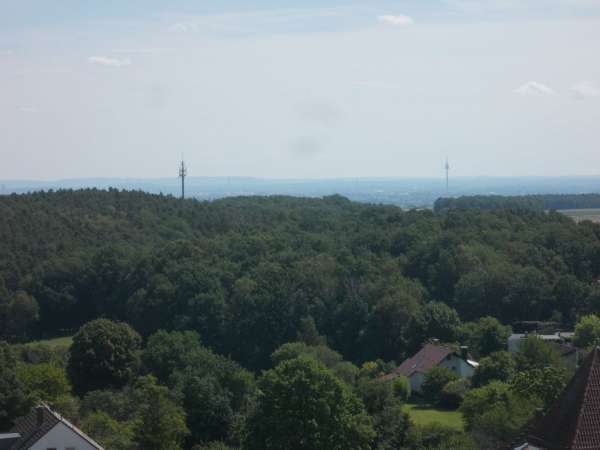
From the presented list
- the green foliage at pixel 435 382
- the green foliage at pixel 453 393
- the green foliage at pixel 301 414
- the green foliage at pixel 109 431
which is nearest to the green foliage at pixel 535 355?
the green foliage at pixel 453 393

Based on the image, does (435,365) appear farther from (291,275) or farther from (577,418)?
(577,418)

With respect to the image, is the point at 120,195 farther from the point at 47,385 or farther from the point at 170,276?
the point at 47,385

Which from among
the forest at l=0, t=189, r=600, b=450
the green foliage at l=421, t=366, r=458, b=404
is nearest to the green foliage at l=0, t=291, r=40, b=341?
the forest at l=0, t=189, r=600, b=450

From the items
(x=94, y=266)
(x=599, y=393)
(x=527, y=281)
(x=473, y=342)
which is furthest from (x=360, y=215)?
(x=599, y=393)

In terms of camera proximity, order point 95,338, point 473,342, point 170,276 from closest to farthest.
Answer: point 95,338, point 473,342, point 170,276

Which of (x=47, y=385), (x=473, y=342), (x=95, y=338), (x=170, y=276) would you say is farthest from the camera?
(x=170, y=276)

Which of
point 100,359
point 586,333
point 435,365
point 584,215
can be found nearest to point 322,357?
point 435,365

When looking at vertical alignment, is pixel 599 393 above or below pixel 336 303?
above

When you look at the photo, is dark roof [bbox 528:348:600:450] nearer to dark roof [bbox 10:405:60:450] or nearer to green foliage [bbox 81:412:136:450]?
dark roof [bbox 10:405:60:450]

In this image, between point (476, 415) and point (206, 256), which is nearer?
point (476, 415)
